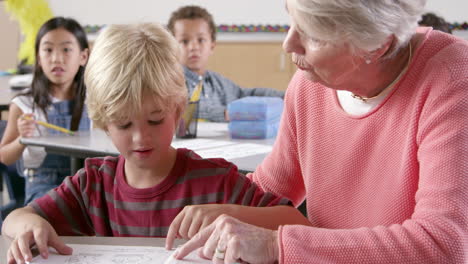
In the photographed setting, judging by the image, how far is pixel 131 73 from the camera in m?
1.19

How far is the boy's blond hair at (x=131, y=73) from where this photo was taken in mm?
1186

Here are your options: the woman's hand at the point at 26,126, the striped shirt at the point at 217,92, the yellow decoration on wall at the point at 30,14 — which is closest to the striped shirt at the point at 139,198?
the woman's hand at the point at 26,126

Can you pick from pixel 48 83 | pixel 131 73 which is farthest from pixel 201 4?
pixel 131 73

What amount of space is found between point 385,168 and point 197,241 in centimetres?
38

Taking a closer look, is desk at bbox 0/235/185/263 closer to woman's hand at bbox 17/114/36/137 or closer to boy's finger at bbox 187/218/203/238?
boy's finger at bbox 187/218/203/238

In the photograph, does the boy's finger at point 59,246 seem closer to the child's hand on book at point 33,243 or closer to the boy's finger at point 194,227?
the child's hand on book at point 33,243

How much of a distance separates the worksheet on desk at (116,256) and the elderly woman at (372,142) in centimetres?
3

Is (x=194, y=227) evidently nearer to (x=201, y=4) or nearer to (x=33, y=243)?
(x=33, y=243)

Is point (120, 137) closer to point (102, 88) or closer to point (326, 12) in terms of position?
point (102, 88)

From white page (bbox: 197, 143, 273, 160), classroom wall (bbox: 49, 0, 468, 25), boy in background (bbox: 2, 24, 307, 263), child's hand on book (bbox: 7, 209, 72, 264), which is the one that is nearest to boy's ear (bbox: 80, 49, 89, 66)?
white page (bbox: 197, 143, 273, 160)

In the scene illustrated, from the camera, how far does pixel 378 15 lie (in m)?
0.98

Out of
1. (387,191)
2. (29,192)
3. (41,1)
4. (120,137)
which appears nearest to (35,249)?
(120,137)

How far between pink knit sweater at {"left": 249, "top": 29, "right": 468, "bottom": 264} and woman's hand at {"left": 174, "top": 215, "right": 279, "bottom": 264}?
0.09 feet

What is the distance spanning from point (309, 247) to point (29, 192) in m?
1.87
